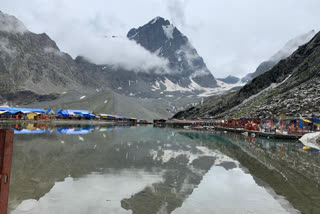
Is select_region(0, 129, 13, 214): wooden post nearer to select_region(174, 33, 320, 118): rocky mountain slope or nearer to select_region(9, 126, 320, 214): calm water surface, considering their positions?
select_region(9, 126, 320, 214): calm water surface

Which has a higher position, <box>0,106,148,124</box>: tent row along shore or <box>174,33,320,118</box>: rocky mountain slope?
<box>174,33,320,118</box>: rocky mountain slope

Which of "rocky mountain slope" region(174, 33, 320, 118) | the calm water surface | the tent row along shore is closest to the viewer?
the calm water surface

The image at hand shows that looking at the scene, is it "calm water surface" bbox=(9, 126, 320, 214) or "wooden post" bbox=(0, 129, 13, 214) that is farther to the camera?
"calm water surface" bbox=(9, 126, 320, 214)

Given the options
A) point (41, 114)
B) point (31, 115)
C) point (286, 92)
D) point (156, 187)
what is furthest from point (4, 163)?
point (41, 114)

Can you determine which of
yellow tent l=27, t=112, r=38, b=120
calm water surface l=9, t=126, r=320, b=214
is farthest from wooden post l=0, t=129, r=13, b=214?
yellow tent l=27, t=112, r=38, b=120

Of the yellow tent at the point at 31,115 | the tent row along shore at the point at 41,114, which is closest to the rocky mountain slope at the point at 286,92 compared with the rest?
the tent row along shore at the point at 41,114

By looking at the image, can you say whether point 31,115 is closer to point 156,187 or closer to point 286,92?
point 286,92

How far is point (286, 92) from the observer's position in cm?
9350

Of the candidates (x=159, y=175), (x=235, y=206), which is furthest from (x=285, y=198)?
(x=159, y=175)

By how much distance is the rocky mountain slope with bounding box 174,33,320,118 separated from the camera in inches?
2798

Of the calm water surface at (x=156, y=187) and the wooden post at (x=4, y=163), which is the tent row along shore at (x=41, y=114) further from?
the wooden post at (x=4, y=163)

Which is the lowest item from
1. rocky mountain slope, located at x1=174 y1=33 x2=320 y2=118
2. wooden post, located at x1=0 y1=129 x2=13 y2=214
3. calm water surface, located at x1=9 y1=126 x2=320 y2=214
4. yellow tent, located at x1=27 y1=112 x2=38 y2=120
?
calm water surface, located at x1=9 y1=126 x2=320 y2=214

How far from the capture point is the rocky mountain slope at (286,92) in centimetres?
7108

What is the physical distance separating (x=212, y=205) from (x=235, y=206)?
2.75ft
